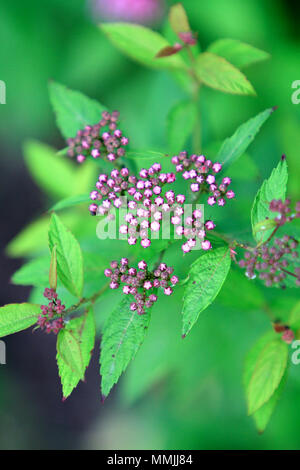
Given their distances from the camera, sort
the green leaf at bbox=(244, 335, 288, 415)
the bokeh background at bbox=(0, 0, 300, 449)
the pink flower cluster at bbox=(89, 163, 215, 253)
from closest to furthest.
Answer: the pink flower cluster at bbox=(89, 163, 215, 253), the green leaf at bbox=(244, 335, 288, 415), the bokeh background at bbox=(0, 0, 300, 449)

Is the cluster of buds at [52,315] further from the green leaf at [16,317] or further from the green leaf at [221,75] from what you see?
the green leaf at [221,75]

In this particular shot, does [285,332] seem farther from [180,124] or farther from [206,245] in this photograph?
[180,124]

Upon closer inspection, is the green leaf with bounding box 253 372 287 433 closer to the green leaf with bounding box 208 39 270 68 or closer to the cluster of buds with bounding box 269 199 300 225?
the cluster of buds with bounding box 269 199 300 225

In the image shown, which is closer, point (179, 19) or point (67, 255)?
point (67, 255)

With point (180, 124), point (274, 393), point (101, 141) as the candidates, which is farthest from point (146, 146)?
point (274, 393)

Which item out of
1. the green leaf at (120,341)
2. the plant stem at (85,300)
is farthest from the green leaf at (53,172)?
the green leaf at (120,341)

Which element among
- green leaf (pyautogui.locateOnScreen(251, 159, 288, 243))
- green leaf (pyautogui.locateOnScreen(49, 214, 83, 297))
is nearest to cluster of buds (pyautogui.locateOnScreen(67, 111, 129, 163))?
green leaf (pyautogui.locateOnScreen(49, 214, 83, 297))
